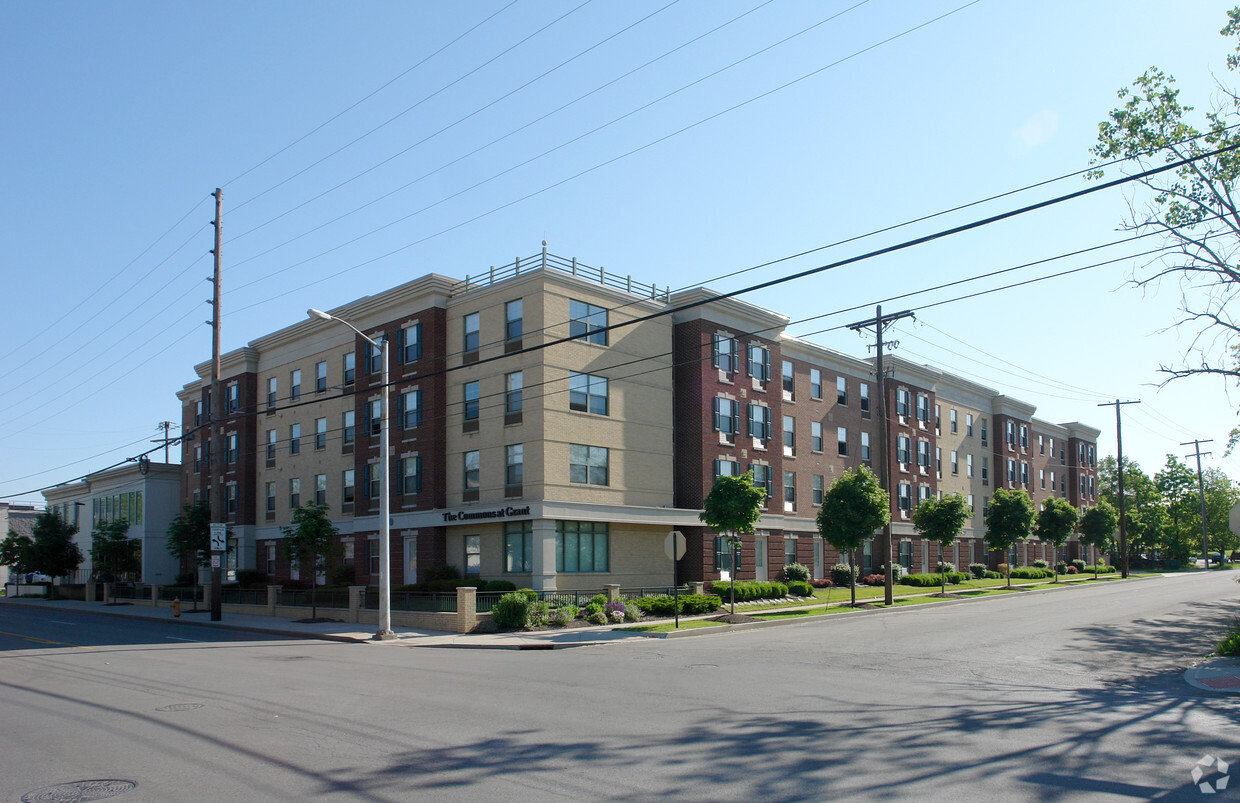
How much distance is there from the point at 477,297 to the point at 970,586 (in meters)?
34.7

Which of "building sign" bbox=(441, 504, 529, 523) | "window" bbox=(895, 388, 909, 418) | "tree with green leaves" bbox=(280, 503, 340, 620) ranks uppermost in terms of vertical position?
"window" bbox=(895, 388, 909, 418)

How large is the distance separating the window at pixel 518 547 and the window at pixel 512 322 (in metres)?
7.14

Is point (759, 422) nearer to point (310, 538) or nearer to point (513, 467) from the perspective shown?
point (513, 467)

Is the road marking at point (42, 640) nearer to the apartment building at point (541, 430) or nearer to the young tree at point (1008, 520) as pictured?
the apartment building at point (541, 430)

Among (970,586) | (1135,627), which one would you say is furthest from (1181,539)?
(1135,627)

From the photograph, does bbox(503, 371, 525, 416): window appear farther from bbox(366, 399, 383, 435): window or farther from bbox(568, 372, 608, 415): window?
bbox(366, 399, 383, 435): window

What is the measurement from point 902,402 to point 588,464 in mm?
28131

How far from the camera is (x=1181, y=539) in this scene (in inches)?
3848

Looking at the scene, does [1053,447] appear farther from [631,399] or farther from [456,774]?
[456,774]

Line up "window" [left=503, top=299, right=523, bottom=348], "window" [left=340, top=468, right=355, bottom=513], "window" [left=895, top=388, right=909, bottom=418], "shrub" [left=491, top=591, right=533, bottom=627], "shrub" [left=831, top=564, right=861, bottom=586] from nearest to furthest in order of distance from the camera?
1. "shrub" [left=491, top=591, right=533, bottom=627]
2. "window" [left=503, top=299, right=523, bottom=348]
3. "window" [left=340, top=468, right=355, bottom=513]
4. "shrub" [left=831, top=564, right=861, bottom=586]
5. "window" [left=895, top=388, right=909, bottom=418]

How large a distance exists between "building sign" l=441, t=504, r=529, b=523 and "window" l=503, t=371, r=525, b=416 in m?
3.58

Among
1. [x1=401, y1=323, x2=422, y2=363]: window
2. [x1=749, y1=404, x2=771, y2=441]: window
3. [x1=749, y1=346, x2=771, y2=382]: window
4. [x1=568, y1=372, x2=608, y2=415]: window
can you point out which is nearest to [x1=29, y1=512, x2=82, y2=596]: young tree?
[x1=401, y1=323, x2=422, y2=363]: window

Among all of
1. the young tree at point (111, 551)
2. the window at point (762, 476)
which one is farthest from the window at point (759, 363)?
the young tree at point (111, 551)

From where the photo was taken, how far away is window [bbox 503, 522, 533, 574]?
34188 millimetres
